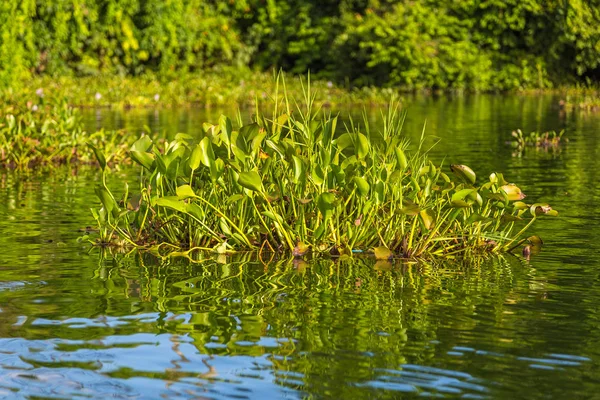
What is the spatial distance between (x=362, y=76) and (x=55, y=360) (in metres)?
24.5

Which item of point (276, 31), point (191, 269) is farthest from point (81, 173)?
point (276, 31)

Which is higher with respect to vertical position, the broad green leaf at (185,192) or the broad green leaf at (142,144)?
the broad green leaf at (142,144)

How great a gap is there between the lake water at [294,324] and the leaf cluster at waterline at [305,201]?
275mm

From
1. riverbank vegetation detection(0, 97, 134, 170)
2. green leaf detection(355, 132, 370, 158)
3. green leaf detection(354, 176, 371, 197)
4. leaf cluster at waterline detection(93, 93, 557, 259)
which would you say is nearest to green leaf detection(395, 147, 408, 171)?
leaf cluster at waterline detection(93, 93, 557, 259)

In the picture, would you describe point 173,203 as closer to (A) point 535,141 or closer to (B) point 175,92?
(A) point 535,141

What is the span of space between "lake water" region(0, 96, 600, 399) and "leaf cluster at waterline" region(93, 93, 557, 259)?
275 mm

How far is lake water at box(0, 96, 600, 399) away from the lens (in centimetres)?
448

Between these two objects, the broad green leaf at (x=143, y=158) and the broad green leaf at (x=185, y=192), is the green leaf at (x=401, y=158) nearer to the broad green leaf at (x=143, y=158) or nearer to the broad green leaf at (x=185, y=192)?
the broad green leaf at (x=185, y=192)

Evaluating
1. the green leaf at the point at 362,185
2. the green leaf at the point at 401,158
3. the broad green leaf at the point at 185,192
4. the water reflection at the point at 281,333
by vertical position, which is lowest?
the water reflection at the point at 281,333

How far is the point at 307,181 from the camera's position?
7488mm

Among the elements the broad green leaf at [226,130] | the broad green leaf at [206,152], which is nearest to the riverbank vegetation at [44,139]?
the broad green leaf at [226,130]

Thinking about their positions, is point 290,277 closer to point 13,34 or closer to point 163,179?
point 163,179

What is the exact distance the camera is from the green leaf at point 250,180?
6.93m

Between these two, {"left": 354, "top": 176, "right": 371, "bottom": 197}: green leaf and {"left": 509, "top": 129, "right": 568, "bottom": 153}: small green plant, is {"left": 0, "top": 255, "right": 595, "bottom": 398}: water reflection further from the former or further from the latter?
{"left": 509, "top": 129, "right": 568, "bottom": 153}: small green plant
